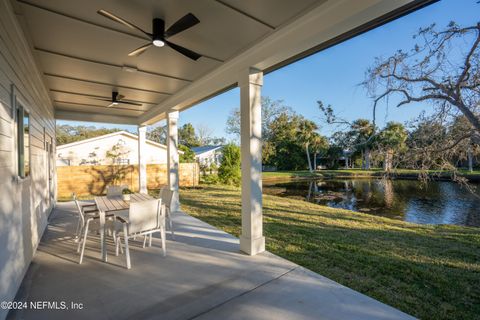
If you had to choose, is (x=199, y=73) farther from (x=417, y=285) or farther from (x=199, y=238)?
(x=417, y=285)

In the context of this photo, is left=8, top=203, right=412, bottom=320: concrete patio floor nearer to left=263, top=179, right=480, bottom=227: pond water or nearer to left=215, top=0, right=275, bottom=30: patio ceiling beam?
left=215, top=0, right=275, bottom=30: patio ceiling beam

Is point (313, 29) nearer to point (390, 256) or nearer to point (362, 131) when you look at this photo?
point (362, 131)

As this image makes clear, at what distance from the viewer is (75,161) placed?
41.0 feet

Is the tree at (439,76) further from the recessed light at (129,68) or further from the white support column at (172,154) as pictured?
the white support column at (172,154)

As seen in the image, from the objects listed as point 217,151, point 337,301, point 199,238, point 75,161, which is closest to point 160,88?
point 199,238

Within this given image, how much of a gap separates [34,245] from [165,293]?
238 cm

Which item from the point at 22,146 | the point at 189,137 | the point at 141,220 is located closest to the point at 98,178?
the point at 22,146

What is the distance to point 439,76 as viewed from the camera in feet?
10.5

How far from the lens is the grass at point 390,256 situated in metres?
2.23

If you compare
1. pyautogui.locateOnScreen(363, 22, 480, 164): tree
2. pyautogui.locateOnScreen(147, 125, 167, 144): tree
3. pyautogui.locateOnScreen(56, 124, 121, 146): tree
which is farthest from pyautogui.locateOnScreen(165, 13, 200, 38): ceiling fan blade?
pyautogui.locateOnScreen(56, 124, 121, 146): tree

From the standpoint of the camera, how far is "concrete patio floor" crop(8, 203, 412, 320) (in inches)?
79.5

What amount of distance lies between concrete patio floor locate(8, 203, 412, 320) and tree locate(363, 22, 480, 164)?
283 cm

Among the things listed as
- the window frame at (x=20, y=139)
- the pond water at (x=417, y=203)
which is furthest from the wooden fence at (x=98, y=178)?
the pond water at (x=417, y=203)

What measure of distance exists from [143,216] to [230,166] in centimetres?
902
